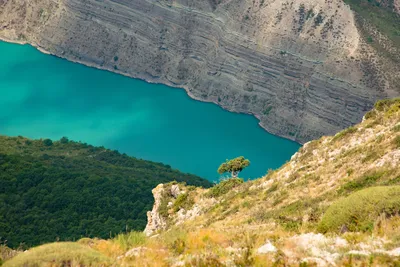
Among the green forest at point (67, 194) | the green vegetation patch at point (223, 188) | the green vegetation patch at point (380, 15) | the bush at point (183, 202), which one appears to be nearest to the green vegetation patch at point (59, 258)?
the green vegetation patch at point (223, 188)

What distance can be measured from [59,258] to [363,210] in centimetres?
923

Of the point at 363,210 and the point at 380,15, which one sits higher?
the point at 380,15

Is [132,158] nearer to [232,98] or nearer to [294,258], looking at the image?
[232,98]

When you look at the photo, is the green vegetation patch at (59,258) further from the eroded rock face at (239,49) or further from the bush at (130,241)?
the eroded rock face at (239,49)

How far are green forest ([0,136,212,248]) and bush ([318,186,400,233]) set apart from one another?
44542 mm

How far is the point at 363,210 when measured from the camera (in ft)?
56.1

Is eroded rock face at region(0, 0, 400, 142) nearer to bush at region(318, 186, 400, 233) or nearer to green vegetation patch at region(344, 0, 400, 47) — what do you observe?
green vegetation patch at region(344, 0, 400, 47)

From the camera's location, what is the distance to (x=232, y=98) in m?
138

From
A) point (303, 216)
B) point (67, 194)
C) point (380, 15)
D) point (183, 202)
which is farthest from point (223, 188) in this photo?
point (380, 15)

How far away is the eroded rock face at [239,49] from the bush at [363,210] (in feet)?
343

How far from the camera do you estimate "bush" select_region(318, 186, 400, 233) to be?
55.1 ft

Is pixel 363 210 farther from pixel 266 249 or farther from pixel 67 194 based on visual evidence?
pixel 67 194

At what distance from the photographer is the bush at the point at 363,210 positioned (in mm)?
16797

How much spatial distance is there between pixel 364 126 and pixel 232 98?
333ft
